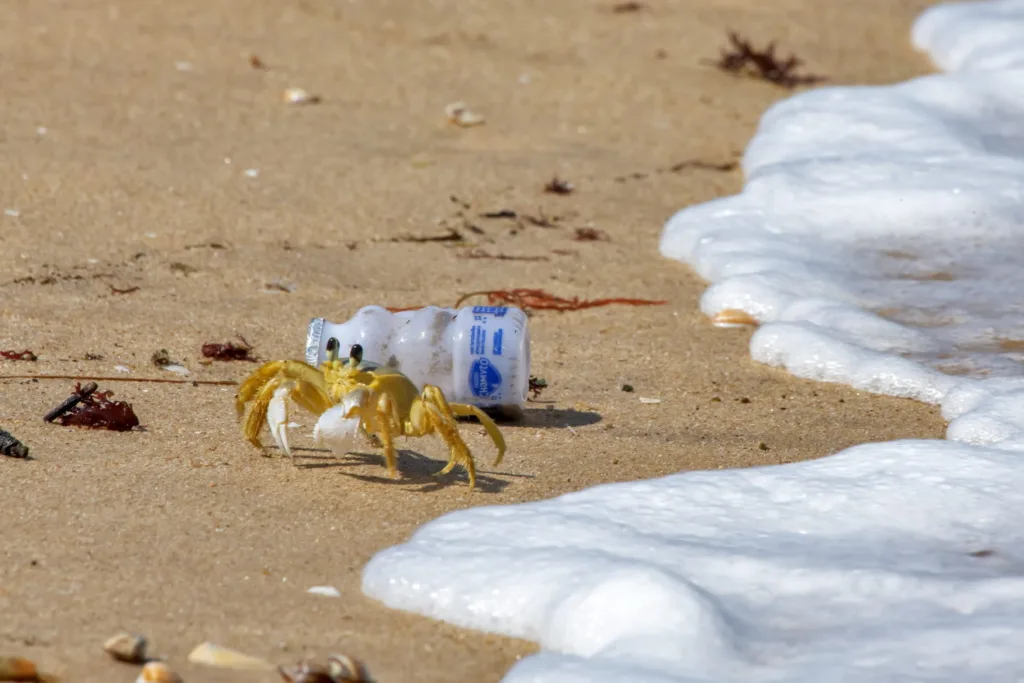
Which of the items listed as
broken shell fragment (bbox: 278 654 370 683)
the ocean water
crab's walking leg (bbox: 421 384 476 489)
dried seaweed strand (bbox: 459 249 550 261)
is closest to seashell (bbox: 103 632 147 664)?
broken shell fragment (bbox: 278 654 370 683)

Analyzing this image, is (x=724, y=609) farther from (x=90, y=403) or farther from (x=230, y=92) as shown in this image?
(x=230, y=92)

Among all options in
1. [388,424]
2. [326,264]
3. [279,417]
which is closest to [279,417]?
[279,417]

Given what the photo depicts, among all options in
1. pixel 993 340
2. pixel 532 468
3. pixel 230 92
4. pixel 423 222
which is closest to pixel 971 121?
pixel 993 340

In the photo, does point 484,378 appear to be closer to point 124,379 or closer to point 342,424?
point 342,424

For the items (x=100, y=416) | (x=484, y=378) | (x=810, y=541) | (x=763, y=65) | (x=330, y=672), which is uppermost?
(x=763, y=65)

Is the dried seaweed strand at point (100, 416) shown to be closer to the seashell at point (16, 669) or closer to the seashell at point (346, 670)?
the seashell at point (16, 669)

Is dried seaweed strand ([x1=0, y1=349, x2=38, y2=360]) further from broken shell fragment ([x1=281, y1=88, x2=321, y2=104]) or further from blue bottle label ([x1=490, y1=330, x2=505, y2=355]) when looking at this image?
broken shell fragment ([x1=281, y1=88, x2=321, y2=104])

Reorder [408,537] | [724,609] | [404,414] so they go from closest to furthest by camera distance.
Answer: [724,609]
[408,537]
[404,414]
